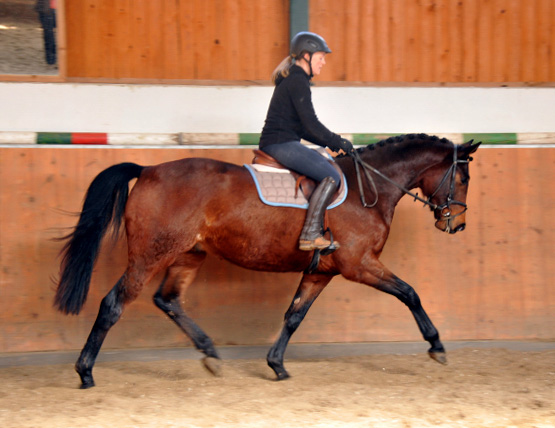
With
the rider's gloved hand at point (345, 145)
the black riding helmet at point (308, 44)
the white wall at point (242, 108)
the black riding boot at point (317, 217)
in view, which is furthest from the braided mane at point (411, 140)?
the white wall at point (242, 108)

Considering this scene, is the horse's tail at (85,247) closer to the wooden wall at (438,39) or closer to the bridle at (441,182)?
the bridle at (441,182)

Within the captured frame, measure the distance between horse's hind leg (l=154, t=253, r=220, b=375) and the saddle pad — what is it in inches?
32.8

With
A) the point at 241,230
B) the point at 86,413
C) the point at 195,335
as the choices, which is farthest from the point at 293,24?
the point at 86,413

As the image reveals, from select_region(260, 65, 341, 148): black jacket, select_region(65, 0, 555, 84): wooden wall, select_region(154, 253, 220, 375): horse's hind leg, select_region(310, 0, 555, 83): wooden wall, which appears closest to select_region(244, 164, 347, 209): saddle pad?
select_region(260, 65, 341, 148): black jacket

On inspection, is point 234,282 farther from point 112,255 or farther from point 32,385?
point 32,385

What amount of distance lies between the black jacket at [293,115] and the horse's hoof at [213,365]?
180cm

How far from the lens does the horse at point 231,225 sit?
16.6ft

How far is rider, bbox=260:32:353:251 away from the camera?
514 cm

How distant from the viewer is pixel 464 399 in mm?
4770

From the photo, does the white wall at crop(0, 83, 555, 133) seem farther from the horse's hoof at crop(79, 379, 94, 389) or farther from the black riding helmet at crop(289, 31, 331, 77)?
the horse's hoof at crop(79, 379, 94, 389)

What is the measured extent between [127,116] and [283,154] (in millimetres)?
1971

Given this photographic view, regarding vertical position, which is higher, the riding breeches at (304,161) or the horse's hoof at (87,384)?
the riding breeches at (304,161)

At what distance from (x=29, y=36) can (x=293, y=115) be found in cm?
294

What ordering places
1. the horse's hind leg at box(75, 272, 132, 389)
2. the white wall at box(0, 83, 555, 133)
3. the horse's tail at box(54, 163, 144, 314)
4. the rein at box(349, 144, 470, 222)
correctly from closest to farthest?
the horse's hind leg at box(75, 272, 132, 389) → the horse's tail at box(54, 163, 144, 314) → the rein at box(349, 144, 470, 222) → the white wall at box(0, 83, 555, 133)
